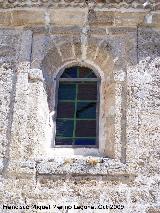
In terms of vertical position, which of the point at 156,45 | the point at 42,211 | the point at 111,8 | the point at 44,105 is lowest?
the point at 42,211

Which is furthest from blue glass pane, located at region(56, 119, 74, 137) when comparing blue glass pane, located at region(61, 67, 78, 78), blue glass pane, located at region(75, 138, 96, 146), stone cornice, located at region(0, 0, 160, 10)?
stone cornice, located at region(0, 0, 160, 10)

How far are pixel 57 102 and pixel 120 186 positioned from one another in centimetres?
156

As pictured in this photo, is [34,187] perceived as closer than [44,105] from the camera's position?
Yes

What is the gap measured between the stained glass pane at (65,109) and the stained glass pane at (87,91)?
0.16 metres

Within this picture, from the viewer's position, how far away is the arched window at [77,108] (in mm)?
6953

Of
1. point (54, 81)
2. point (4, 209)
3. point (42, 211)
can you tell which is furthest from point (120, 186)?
point (54, 81)

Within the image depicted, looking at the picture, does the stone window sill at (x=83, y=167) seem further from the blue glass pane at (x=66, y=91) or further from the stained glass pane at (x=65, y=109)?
the blue glass pane at (x=66, y=91)

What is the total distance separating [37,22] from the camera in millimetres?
7402

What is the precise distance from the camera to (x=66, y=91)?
288 inches

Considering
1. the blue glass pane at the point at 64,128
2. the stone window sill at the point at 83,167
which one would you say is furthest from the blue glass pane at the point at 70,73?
the stone window sill at the point at 83,167

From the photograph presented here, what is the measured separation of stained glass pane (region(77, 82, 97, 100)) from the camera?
285 inches

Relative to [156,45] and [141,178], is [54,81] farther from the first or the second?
[141,178]

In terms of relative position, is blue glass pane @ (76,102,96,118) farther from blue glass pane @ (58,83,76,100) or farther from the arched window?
blue glass pane @ (58,83,76,100)

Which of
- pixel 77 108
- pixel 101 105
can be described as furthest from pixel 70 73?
pixel 101 105
